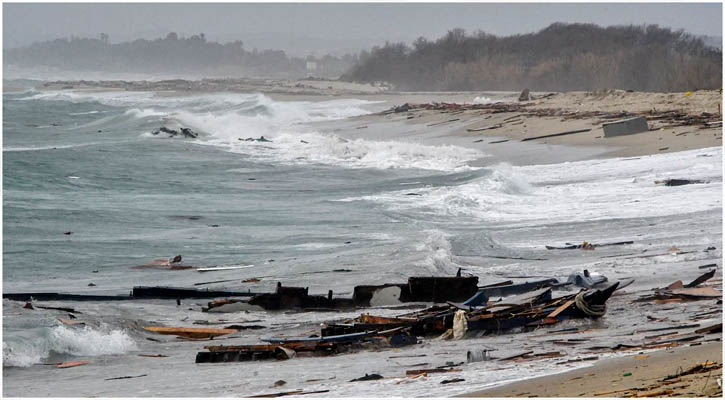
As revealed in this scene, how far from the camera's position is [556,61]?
76.6 metres

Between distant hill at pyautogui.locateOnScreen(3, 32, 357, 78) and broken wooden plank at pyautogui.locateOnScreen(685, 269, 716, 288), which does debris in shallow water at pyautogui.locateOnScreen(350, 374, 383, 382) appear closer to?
broken wooden plank at pyautogui.locateOnScreen(685, 269, 716, 288)

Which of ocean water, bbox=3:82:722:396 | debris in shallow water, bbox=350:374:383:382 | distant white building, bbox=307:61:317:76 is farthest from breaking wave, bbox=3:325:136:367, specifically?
distant white building, bbox=307:61:317:76

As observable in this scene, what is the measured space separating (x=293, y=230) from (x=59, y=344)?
8.60 meters

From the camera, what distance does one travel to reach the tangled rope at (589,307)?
10.1 metres

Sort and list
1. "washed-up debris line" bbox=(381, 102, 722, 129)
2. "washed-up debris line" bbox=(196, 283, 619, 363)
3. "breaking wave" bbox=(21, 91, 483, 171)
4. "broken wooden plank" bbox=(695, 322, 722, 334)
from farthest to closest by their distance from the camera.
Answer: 1. "breaking wave" bbox=(21, 91, 483, 171)
2. "washed-up debris line" bbox=(381, 102, 722, 129)
3. "washed-up debris line" bbox=(196, 283, 619, 363)
4. "broken wooden plank" bbox=(695, 322, 722, 334)

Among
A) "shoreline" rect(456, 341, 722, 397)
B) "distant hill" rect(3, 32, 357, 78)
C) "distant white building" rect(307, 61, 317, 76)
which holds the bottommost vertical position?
"shoreline" rect(456, 341, 722, 397)

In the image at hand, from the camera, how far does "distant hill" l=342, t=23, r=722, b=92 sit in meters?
61.5

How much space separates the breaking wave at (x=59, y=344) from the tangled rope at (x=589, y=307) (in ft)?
14.7

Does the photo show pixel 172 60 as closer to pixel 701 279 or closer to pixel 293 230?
pixel 293 230

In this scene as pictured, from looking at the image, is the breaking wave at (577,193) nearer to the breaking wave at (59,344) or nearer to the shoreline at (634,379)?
the breaking wave at (59,344)

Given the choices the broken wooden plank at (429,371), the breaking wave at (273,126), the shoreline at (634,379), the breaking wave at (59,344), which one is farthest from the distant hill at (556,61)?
the broken wooden plank at (429,371)

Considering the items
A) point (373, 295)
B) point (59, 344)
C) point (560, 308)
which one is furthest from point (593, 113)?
point (59, 344)

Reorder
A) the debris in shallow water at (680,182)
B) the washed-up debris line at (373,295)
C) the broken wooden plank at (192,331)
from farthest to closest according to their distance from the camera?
the debris in shallow water at (680,182) → the washed-up debris line at (373,295) → the broken wooden plank at (192,331)

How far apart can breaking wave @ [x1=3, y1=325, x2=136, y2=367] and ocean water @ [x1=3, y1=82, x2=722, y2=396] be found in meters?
0.02
